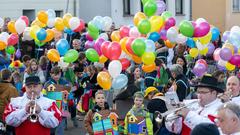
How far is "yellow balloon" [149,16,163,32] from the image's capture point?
14.4 meters

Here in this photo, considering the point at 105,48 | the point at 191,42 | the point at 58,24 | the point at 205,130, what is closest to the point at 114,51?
the point at 105,48

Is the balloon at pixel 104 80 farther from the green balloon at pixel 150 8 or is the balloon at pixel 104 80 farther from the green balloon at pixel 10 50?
the green balloon at pixel 10 50

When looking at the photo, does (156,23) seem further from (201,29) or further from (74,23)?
(74,23)

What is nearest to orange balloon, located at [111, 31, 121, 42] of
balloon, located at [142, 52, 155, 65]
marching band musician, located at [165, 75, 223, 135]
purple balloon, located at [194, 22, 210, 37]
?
balloon, located at [142, 52, 155, 65]

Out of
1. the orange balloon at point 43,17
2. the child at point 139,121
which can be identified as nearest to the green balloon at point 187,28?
the child at point 139,121

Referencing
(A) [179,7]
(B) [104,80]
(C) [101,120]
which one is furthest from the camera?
(A) [179,7]

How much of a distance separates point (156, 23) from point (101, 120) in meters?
→ 4.63

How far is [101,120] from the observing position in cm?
1030

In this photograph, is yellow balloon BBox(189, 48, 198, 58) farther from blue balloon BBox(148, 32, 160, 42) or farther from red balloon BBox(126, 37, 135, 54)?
red balloon BBox(126, 37, 135, 54)

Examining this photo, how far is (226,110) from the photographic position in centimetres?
646

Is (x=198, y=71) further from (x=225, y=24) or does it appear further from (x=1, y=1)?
(x=225, y=24)

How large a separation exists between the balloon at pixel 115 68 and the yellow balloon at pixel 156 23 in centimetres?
169

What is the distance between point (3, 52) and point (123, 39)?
12.8 ft

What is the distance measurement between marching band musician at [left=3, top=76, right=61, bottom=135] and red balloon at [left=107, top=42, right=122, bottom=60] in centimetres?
408
